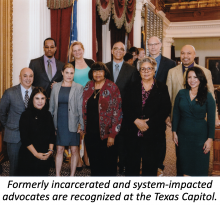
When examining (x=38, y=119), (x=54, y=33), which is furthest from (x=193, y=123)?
(x=54, y=33)

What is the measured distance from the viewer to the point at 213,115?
98.3 inches

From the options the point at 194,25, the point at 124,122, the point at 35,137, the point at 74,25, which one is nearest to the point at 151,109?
the point at 124,122

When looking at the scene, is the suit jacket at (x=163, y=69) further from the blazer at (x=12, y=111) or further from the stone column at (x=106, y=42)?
the stone column at (x=106, y=42)

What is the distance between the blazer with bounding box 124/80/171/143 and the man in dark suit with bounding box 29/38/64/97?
1.16m

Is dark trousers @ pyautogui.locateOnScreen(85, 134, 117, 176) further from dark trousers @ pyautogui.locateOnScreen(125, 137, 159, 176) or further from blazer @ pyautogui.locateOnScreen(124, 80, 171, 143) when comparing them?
blazer @ pyautogui.locateOnScreen(124, 80, 171, 143)

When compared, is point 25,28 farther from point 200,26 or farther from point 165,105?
point 200,26

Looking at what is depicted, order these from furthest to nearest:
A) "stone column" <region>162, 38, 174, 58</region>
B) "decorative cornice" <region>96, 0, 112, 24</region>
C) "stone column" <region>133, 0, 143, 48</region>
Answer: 1. "stone column" <region>162, 38, 174, 58</region>
2. "stone column" <region>133, 0, 143, 48</region>
3. "decorative cornice" <region>96, 0, 112, 24</region>

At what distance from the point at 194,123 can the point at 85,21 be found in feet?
7.49

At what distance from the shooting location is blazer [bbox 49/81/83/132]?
2770mm

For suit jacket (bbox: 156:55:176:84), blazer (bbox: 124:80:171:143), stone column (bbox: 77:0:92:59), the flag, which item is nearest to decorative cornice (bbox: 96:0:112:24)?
stone column (bbox: 77:0:92:59)

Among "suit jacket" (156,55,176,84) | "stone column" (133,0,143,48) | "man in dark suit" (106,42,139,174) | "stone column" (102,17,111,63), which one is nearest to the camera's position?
"man in dark suit" (106,42,139,174)

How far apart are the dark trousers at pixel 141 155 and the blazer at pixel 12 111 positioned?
3.83 ft

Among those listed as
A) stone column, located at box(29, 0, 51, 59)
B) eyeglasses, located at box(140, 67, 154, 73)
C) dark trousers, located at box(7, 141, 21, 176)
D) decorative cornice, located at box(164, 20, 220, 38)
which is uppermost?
decorative cornice, located at box(164, 20, 220, 38)
